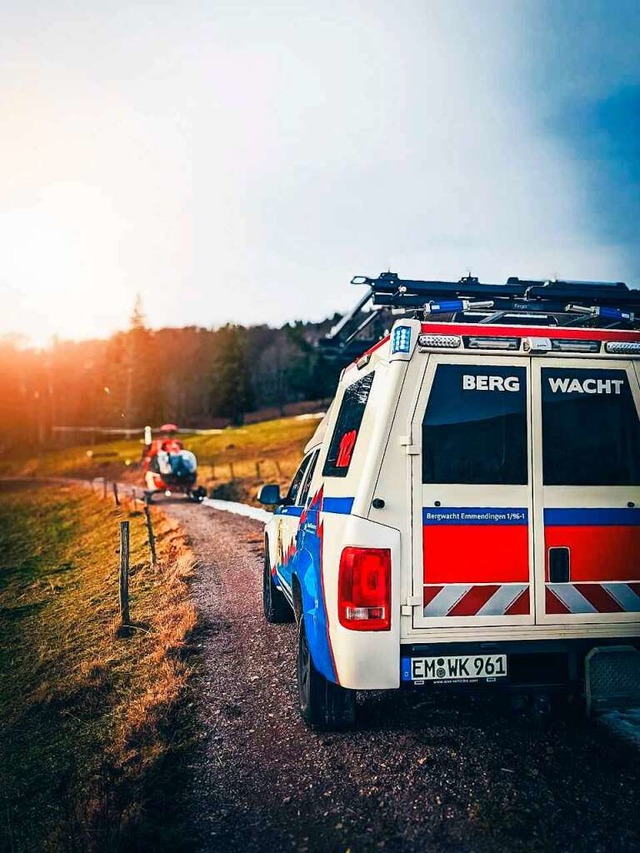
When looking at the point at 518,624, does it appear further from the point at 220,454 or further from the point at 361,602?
the point at 220,454

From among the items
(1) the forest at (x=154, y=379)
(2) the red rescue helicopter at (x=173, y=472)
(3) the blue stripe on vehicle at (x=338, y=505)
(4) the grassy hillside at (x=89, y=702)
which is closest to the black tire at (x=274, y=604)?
(4) the grassy hillside at (x=89, y=702)

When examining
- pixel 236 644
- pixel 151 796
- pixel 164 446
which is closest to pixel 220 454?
pixel 164 446

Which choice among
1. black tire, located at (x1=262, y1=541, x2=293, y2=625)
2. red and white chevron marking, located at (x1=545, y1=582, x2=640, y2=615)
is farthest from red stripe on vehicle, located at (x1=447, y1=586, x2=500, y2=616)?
black tire, located at (x1=262, y1=541, x2=293, y2=625)

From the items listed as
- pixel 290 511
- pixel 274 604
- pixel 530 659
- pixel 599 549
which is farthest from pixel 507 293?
pixel 274 604

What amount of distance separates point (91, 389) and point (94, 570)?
78.5 metres

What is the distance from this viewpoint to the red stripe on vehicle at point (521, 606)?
415 centimetres

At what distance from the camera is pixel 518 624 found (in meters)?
4.15

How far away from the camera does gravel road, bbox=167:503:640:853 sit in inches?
141

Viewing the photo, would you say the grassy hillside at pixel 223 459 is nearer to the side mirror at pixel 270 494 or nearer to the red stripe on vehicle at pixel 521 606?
the side mirror at pixel 270 494

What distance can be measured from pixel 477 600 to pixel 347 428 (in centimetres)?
149

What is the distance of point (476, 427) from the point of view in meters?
4.21

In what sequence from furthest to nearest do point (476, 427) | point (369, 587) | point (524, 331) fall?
1. point (524, 331)
2. point (476, 427)
3. point (369, 587)

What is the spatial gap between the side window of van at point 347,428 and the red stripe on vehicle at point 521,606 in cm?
133

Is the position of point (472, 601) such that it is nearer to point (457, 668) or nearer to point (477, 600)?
point (477, 600)
